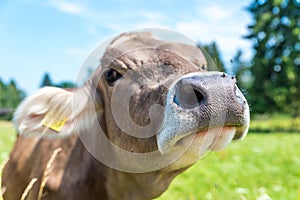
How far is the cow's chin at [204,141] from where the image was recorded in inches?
87.3

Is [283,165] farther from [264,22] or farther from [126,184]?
[264,22]

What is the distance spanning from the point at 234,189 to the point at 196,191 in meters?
0.54

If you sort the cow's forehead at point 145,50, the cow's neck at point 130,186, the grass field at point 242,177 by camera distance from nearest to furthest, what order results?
the cow's forehead at point 145,50 → the cow's neck at point 130,186 → the grass field at point 242,177

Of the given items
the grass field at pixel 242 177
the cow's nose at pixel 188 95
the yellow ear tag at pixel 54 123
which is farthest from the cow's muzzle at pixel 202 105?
the grass field at pixel 242 177

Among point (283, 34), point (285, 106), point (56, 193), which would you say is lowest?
point (285, 106)

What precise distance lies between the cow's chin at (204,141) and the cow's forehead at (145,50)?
0.61 metres

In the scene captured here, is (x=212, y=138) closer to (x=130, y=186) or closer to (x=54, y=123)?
(x=130, y=186)

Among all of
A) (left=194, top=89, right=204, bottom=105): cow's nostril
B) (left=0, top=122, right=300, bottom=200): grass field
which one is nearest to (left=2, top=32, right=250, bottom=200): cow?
(left=194, top=89, right=204, bottom=105): cow's nostril

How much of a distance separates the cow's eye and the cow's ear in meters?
0.31

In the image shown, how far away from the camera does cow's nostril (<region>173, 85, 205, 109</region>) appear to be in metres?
2.12

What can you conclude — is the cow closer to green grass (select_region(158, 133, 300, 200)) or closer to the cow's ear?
the cow's ear

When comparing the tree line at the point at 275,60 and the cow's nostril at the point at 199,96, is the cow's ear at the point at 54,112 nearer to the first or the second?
the cow's nostril at the point at 199,96

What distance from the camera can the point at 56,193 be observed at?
2.86 metres

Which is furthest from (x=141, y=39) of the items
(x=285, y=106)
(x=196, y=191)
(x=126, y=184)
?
(x=285, y=106)
